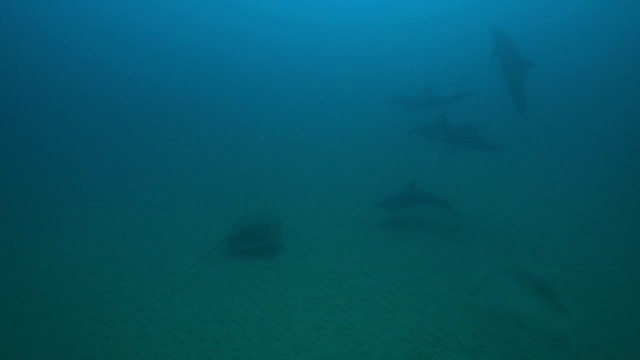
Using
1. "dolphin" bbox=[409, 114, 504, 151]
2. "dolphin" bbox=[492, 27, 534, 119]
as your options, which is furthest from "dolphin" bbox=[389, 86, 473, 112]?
"dolphin" bbox=[409, 114, 504, 151]

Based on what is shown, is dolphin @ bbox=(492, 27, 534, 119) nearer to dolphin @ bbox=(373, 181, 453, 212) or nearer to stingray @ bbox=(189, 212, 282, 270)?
dolphin @ bbox=(373, 181, 453, 212)

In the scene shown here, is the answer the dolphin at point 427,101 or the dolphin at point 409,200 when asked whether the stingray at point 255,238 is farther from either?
the dolphin at point 427,101

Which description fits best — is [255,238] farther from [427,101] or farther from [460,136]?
[427,101]

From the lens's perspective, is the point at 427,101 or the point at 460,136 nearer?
the point at 460,136

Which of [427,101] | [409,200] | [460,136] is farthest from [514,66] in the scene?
[409,200]

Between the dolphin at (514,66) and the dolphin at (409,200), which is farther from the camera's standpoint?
the dolphin at (514,66)

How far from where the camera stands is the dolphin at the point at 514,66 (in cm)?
1096

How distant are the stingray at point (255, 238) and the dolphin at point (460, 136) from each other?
16.5 ft

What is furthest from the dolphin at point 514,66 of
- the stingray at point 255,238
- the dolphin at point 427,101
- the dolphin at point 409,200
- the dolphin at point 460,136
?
the stingray at point 255,238

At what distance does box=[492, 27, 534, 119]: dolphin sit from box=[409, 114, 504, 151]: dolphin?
2.75 meters

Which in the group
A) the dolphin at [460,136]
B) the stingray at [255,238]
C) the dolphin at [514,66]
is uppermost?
the dolphin at [514,66]

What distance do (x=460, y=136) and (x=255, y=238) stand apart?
5609mm

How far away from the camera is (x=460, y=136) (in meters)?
9.05

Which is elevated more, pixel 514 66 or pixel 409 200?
pixel 514 66
